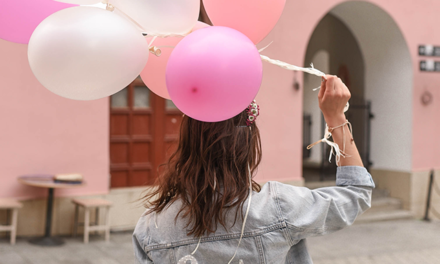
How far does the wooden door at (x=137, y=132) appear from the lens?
6141 millimetres

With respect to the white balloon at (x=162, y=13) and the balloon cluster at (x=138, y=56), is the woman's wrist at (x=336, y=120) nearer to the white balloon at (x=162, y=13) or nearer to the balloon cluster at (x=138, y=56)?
the balloon cluster at (x=138, y=56)

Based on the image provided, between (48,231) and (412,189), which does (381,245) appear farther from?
(48,231)

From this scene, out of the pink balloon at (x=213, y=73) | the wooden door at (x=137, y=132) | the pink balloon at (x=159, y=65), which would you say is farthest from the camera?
the wooden door at (x=137, y=132)

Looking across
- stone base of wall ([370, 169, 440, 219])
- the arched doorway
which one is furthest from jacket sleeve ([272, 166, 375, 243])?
stone base of wall ([370, 169, 440, 219])

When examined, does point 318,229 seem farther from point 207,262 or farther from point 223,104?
point 223,104

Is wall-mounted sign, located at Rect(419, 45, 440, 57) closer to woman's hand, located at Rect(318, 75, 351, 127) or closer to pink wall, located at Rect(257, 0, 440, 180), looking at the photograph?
pink wall, located at Rect(257, 0, 440, 180)

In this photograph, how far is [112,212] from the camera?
593 centimetres

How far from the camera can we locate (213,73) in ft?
3.74

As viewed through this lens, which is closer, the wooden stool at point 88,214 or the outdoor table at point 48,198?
the outdoor table at point 48,198

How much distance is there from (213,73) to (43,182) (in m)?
4.61

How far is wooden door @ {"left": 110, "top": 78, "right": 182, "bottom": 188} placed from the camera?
6141 mm

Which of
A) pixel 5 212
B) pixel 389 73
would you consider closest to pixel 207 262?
pixel 5 212

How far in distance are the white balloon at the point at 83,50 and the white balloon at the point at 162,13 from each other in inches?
3.1

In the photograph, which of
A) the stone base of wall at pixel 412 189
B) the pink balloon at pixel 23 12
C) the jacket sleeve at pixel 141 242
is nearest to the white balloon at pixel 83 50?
the pink balloon at pixel 23 12
